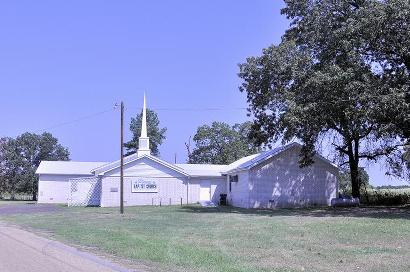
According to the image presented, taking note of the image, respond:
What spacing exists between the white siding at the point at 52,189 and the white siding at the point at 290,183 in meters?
27.7

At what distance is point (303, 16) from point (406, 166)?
13538mm

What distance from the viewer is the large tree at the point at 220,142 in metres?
83.8

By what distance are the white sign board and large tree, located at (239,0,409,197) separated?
15276mm

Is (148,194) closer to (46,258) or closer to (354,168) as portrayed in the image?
(354,168)

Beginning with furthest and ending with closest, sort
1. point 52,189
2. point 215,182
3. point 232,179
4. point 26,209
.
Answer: point 52,189 → point 215,182 → point 232,179 → point 26,209

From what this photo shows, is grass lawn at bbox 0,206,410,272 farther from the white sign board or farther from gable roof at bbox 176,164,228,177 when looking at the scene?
gable roof at bbox 176,164,228,177

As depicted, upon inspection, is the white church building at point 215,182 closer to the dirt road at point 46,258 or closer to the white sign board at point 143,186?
the white sign board at point 143,186

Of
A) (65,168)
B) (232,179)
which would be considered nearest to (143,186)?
(232,179)

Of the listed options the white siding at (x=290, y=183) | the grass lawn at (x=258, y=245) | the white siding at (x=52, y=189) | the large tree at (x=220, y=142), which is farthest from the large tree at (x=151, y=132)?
the grass lawn at (x=258, y=245)

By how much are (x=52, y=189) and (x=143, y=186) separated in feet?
56.7

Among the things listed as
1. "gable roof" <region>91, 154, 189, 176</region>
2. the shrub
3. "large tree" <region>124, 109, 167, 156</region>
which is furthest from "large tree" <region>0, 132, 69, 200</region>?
the shrub

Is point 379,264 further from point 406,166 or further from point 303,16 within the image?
point 406,166

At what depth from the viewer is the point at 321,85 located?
95.7 ft

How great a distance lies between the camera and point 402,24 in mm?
27375
